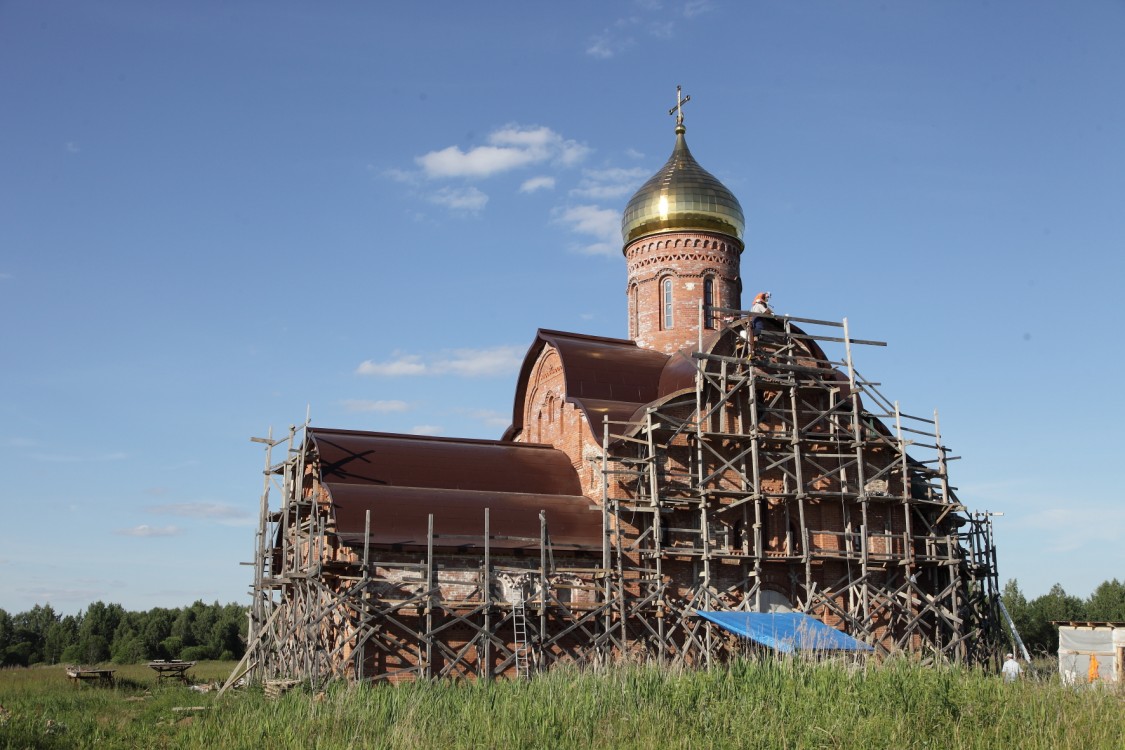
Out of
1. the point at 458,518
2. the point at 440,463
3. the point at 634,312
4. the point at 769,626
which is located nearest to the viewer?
the point at 769,626

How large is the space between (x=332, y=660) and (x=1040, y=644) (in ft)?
78.5

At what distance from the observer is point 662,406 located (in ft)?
60.9

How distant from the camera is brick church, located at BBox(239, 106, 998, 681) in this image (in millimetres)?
15898

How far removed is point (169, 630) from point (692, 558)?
26965 millimetres

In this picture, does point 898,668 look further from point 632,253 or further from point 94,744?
point 632,253

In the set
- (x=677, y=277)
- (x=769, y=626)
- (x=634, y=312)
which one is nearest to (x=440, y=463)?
(x=769, y=626)

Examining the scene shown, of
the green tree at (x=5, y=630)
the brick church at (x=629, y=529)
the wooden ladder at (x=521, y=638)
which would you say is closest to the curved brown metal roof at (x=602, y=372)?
the brick church at (x=629, y=529)

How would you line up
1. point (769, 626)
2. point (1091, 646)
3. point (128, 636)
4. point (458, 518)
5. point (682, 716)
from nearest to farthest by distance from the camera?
point (682, 716), point (769, 626), point (458, 518), point (1091, 646), point (128, 636)

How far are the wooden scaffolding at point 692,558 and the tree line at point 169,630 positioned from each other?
1635cm

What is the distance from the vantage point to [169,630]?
126 ft

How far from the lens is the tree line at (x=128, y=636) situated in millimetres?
34156

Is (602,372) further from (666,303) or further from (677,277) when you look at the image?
(677,277)

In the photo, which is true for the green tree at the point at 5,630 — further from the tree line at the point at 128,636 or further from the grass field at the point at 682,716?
the grass field at the point at 682,716

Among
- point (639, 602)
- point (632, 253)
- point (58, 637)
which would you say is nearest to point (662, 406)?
Result: point (639, 602)
